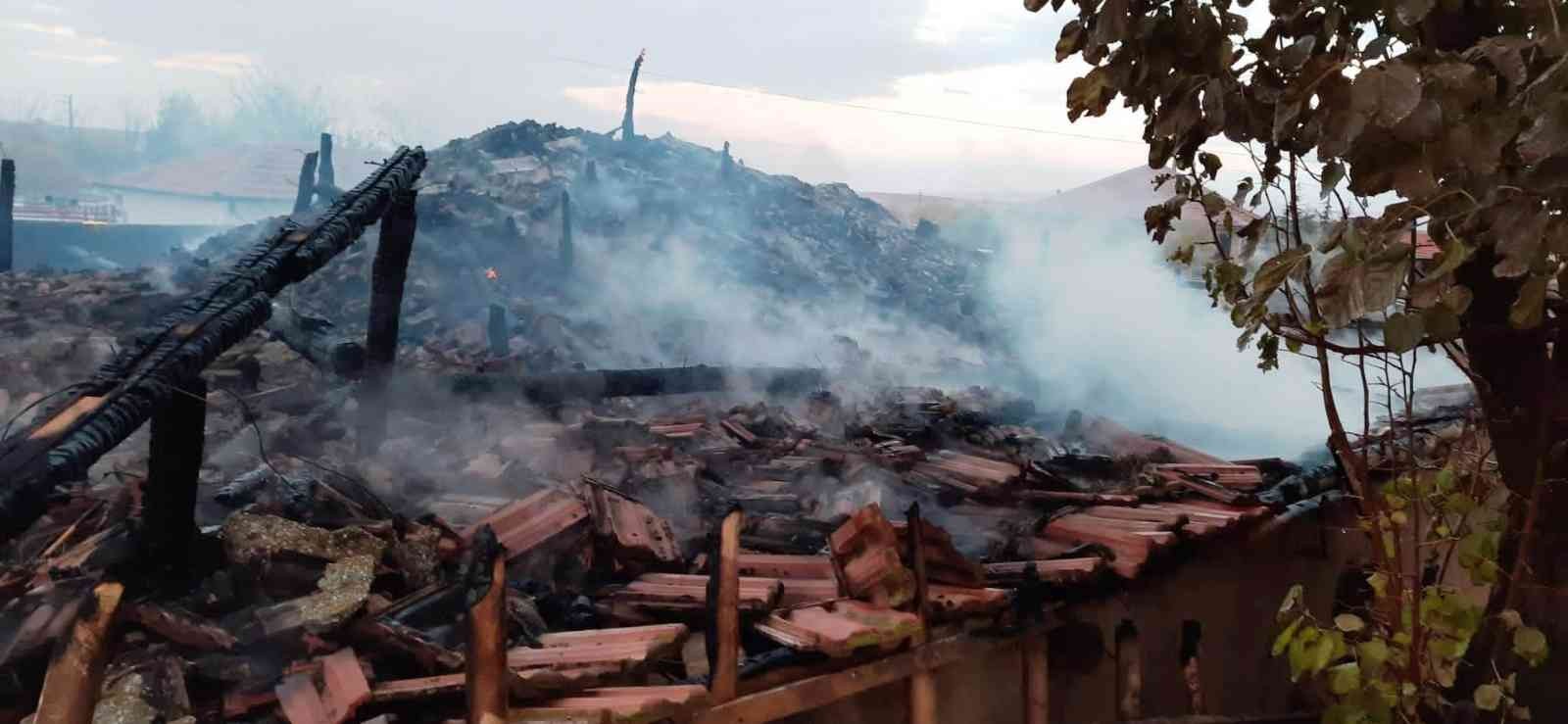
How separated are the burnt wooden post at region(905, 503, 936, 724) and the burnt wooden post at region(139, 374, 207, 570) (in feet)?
12.1

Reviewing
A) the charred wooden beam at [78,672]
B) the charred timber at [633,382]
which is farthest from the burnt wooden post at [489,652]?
the charred timber at [633,382]

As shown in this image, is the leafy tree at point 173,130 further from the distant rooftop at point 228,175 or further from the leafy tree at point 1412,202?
the leafy tree at point 1412,202

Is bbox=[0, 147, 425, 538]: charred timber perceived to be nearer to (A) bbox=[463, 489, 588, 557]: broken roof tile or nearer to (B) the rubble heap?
(A) bbox=[463, 489, 588, 557]: broken roof tile

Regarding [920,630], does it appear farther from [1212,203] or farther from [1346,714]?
[1212,203]

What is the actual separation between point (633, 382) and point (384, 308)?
3.22m

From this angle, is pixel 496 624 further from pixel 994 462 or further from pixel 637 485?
pixel 994 462

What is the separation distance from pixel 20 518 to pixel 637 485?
366 cm

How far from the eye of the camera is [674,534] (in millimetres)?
5727

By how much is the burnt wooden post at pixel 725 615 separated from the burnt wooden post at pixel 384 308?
5.22m

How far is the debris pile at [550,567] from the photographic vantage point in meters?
3.94

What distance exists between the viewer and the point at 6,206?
19688mm

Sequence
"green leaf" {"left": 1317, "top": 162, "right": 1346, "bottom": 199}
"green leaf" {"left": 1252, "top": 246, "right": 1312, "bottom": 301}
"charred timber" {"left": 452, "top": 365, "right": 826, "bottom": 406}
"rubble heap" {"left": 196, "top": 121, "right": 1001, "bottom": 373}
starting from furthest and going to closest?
"rubble heap" {"left": 196, "top": 121, "right": 1001, "bottom": 373}
"charred timber" {"left": 452, "top": 365, "right": 826, "bottom": 406}
"green leaf" {"left": 1317, "top": 162, "right": 1346, "bottom": 199}
"green leaf" {"left": 1252, "top": 246, "right": 1312, "bottom": 301}

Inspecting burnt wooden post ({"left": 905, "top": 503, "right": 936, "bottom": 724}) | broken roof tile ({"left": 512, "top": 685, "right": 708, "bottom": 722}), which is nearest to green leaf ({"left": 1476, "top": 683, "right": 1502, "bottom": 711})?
burnt wooden post ({"left": 905, "top": 503, "right": 936, "bottom": 724})

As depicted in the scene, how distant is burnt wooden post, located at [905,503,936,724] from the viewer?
435cm
